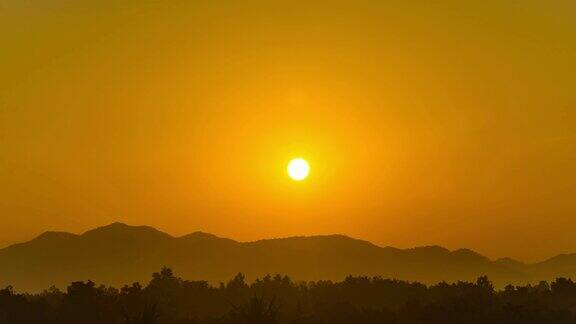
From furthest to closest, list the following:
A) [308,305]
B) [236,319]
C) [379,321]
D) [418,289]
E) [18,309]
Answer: [418,289] < [308,305] < [18,309] < [379,321] < [236,319]

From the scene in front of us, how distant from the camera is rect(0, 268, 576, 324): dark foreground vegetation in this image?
127312mm

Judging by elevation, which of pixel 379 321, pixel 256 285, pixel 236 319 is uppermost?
pixel 256 285

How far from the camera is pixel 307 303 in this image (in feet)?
506

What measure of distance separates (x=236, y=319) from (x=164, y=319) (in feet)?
73.0

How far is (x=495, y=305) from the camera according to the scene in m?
142

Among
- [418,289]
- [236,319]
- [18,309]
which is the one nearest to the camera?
[236,319]

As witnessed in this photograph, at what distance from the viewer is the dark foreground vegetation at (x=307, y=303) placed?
127 metres

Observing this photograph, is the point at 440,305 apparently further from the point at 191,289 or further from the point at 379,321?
the point at 191,289

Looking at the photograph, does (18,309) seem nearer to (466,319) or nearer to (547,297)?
(466,319)

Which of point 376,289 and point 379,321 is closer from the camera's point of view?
point 379,321

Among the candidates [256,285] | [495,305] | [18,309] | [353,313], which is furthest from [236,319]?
[256,285]

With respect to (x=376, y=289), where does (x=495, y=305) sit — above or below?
below

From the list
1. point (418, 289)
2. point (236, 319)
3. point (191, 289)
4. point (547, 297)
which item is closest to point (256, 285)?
point (191, 289)

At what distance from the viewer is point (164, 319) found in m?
122
